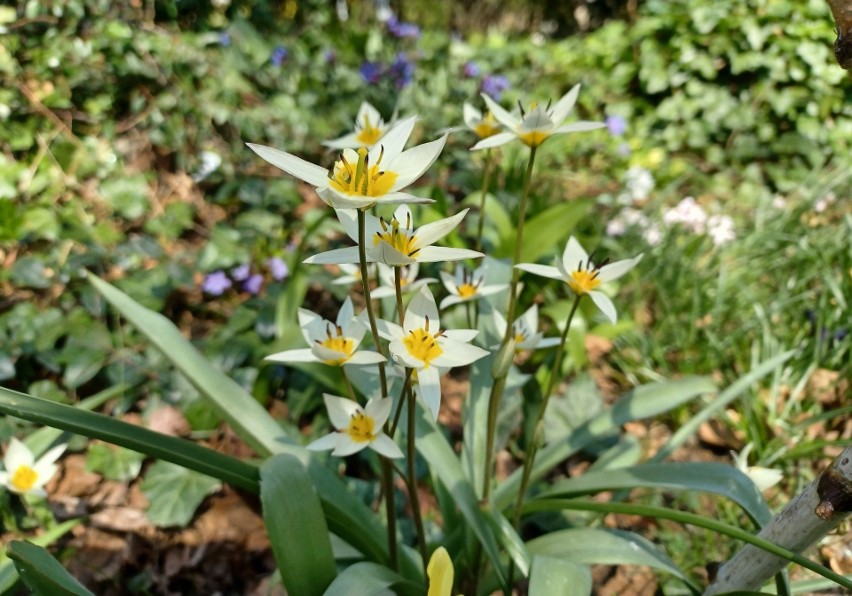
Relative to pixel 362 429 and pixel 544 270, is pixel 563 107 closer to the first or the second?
pixel 544 270

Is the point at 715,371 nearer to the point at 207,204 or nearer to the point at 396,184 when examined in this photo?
the point at 396,184

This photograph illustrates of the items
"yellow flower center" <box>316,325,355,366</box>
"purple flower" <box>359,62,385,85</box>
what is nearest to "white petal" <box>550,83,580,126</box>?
"yellow flower center" <box>316,325,355,366</box>

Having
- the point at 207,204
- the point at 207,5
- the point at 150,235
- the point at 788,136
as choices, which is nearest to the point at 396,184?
the point at 150,235

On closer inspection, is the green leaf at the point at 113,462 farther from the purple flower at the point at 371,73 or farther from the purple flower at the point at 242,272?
the purple flower at the point at 371,73

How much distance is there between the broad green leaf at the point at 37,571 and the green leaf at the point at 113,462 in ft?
2.85

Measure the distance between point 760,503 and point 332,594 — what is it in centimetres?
86

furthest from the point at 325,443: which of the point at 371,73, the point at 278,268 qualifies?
the point at 371,73

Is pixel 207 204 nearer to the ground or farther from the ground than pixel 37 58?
nearer to the ground

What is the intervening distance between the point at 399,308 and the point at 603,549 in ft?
2.40

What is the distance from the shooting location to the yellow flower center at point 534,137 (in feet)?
3.68

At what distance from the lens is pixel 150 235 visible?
2.66 metres

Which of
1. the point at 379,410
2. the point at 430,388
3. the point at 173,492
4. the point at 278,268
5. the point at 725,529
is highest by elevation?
the point at 430,388

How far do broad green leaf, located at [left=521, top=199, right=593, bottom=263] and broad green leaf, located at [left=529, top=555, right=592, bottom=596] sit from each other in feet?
4.20

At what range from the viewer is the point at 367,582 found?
103 cm
